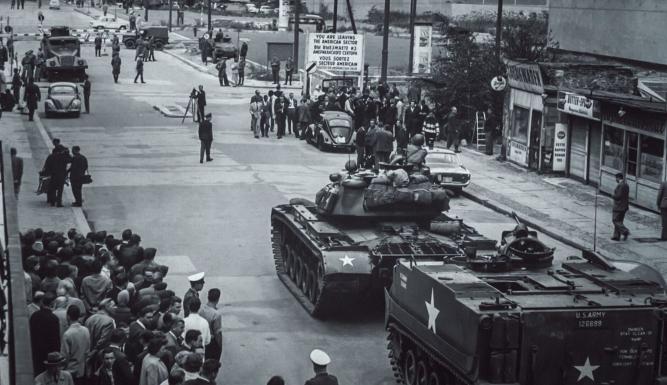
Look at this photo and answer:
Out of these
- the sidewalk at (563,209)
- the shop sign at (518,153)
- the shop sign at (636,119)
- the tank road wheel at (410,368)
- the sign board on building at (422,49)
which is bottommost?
the tank road wheel at (410,368)

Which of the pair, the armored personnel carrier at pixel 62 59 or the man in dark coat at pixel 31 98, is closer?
the man in dark coat at pixel 31 98

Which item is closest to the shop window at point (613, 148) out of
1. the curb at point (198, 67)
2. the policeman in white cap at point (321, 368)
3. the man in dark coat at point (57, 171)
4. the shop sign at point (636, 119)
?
the shop sign at point (636, 119)

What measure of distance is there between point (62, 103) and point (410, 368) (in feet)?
99.6

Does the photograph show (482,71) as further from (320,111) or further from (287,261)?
(287,261)

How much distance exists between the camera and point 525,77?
34656 mm

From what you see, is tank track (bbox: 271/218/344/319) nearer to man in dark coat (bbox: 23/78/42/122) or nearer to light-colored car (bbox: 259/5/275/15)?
man in dark coat (bbox: 23/78/42/122)

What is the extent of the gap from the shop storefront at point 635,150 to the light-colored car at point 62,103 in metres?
20.7

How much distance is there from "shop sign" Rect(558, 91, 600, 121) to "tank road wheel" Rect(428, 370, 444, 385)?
695 inches

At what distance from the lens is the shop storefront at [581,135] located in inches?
1217

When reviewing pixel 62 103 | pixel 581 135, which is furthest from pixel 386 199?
pixel 62 103

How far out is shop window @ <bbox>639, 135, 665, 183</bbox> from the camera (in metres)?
27.7

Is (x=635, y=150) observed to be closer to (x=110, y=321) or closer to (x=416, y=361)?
(x=416, y=361)

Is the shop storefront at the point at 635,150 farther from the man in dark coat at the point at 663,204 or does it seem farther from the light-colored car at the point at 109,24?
the light-colored car at the point at 109,24

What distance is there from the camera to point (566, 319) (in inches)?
496
